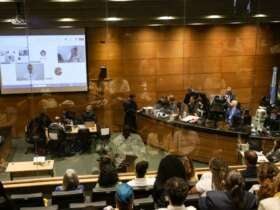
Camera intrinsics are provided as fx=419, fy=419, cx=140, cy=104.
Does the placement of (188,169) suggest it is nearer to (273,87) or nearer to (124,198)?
(124,198)

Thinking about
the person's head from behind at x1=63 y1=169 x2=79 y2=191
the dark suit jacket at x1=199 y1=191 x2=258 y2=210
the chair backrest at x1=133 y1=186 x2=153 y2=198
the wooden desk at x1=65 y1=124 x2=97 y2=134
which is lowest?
the wooden desk at x1=65 y1=124 x2=97 y2=134

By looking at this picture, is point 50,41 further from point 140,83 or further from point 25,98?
point 140,83

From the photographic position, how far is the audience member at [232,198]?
10.8 feet

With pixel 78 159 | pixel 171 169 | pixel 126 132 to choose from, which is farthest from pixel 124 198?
pixel 126 132

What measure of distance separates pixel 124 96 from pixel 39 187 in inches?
227

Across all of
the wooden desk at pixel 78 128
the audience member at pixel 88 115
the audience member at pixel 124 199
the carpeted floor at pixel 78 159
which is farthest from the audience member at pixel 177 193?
the audience member at pixel 88 115

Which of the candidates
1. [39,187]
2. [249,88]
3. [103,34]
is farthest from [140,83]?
[39,187]

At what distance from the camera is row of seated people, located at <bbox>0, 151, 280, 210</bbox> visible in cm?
317

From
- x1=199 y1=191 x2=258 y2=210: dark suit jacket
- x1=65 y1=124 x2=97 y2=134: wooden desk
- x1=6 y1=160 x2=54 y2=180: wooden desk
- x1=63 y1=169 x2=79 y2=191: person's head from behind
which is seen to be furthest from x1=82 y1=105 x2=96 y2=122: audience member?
Result: x1=199 y1=191 x2=258 y2=210: dark suit jacket

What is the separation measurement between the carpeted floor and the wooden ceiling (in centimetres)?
310

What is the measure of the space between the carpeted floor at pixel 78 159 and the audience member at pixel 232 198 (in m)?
5.42

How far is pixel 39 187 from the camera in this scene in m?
5.95

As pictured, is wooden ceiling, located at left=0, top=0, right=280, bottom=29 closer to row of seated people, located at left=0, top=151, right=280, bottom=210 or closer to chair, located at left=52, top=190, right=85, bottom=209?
row of seated people, located at left=0, top=151, right=280, bottom=210

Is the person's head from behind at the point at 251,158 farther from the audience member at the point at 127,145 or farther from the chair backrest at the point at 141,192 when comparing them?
the audience member at the point at 127,145
